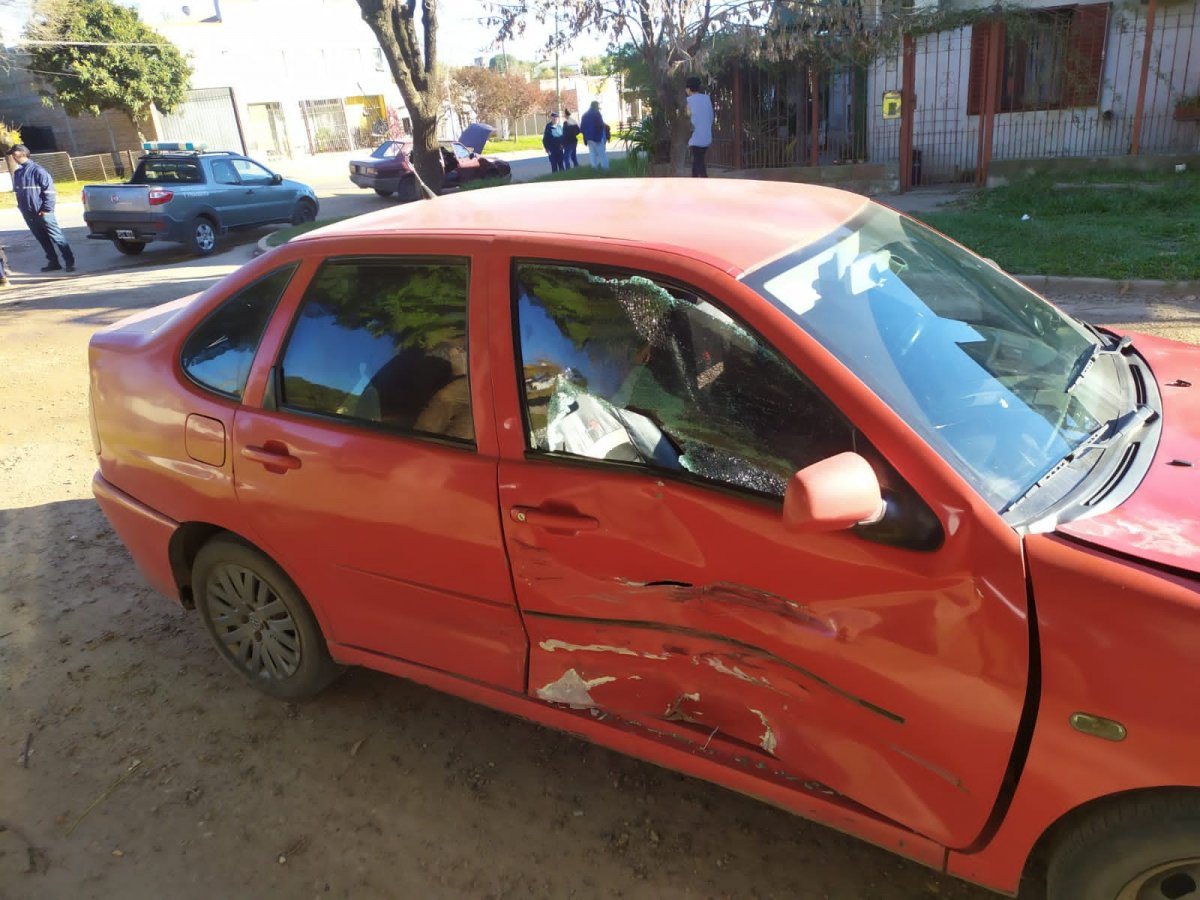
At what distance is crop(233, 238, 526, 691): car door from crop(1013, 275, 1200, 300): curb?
256 inches

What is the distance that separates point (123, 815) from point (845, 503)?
2.55 m

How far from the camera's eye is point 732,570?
209 cm

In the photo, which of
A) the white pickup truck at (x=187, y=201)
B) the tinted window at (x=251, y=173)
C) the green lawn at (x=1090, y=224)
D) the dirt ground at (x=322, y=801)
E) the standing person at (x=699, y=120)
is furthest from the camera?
the tinted window at (x=251, y=173)

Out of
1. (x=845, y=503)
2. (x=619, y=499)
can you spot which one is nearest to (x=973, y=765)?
(x=845, y=503)

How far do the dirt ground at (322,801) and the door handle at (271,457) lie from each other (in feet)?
3.37

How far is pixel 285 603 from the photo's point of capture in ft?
10.2

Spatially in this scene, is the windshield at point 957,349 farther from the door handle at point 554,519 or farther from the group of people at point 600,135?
the group of people at point 600,135

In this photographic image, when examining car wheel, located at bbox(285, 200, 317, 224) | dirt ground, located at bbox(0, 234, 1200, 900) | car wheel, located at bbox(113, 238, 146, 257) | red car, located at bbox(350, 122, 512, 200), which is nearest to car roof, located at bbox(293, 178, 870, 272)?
dirt ground, located at bbox(0, 234, 1200, 900)

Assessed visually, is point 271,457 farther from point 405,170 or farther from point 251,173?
point 405,170

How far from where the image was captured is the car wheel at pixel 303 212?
1703 centimetres

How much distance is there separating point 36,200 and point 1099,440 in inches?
600

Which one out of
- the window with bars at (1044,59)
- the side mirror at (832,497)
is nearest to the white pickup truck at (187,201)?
the window with bars at (1044,59)

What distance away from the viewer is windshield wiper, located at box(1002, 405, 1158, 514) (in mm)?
1910

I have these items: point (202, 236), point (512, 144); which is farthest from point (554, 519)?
point (512, 144)
